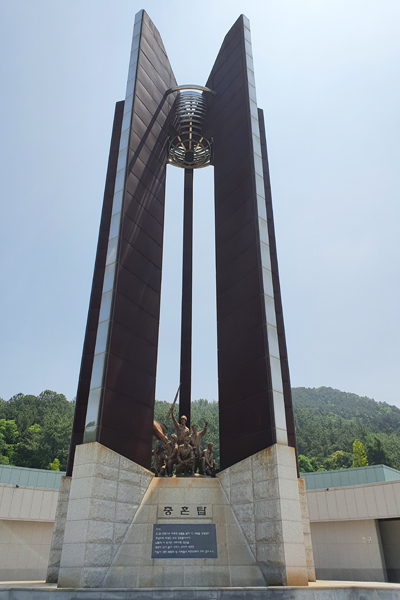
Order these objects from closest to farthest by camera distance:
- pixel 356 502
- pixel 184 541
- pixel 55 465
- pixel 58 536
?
pixel 184 541
pixel 58 536
pixel 356 502
pixel 55 465

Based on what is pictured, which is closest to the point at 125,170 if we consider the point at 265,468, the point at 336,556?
the point at 265,468

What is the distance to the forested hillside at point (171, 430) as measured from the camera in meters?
60.8

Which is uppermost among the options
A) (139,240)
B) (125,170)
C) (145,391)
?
(125,170)

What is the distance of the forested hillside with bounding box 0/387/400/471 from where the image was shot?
60781 millimetres

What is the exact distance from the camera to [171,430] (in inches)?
1640

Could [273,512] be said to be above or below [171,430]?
below

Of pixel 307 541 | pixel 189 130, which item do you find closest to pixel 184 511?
pixel 307 541

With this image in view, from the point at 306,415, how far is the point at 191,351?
2846 inches

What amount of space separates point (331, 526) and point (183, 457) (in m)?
10.9

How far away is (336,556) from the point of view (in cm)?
2145

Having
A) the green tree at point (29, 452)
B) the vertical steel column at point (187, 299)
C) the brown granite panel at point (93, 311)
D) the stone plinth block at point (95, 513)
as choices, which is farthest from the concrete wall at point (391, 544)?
the green tree at point (29, 452)

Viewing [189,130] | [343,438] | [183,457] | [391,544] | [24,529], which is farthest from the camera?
[343,438]

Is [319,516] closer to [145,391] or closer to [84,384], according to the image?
[145,391]

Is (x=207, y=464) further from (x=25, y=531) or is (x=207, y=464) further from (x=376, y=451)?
(x=376, y=451)
